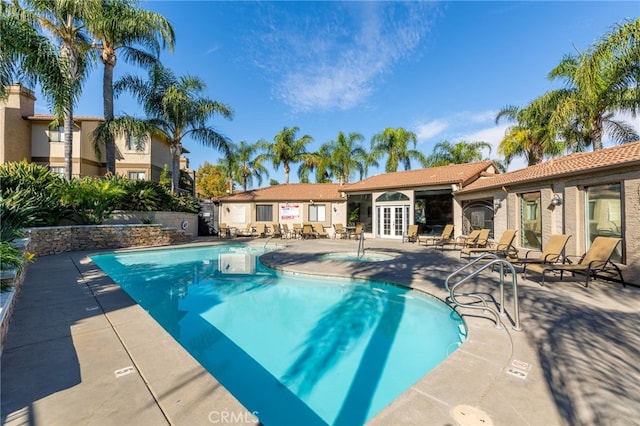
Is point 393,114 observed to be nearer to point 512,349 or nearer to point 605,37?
point 605,37

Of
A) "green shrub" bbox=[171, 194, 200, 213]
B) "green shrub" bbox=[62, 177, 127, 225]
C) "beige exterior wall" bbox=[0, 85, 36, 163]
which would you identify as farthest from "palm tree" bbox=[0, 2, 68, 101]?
"beige exterior wall" bbox=[0, 85, 36, 163]

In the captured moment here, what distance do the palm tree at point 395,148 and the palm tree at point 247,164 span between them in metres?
12.4

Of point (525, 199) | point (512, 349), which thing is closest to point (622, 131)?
point (525, 199)

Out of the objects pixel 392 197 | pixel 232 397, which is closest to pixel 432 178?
pixel 392 197

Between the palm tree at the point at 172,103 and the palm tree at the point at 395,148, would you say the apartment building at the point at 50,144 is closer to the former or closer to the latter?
the palm tree at the point at 172,103

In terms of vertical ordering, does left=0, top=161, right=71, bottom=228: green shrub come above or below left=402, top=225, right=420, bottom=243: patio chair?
above

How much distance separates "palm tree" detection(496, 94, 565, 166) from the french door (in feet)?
34.3

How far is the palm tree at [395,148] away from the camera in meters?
28.5

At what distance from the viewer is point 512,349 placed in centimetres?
359

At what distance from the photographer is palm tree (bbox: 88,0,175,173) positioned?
1573 cm

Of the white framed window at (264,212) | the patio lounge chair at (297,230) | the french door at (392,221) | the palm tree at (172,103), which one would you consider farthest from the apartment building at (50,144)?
the french door at (392,221)

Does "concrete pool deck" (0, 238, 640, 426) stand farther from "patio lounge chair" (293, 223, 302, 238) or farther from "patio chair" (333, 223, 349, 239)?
"patio lounge chair" (293, 223, 302, 238)

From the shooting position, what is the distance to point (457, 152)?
29.1m

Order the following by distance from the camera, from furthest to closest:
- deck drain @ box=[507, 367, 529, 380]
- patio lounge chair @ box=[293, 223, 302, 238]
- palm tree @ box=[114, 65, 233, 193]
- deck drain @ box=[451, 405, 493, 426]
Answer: patio lounge chair @ box=[293, 223, 302, 238] → palm tree @ box=[114, 65, 233, 193] → deck drain @ box=[507, 367, 529, 380] → deck drain @ box=[451, 405, 493, 426]
